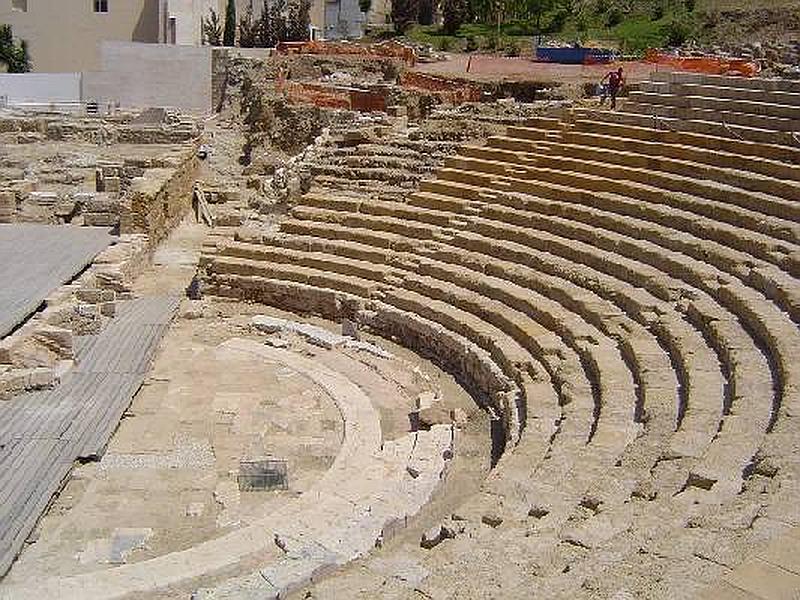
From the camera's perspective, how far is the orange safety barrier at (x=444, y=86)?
75.7ft

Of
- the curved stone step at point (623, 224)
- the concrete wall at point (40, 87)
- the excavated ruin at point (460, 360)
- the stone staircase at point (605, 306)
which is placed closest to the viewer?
the stone staircase at point (605, 306)

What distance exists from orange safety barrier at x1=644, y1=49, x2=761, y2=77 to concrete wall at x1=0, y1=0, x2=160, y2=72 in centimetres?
2278

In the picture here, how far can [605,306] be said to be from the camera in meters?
11.7

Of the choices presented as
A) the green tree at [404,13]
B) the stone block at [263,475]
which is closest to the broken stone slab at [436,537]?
the stone block at [263,475]

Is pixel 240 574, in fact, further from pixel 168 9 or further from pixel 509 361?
pixel 168 9

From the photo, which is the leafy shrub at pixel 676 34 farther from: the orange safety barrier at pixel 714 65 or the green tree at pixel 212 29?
the green tree at pixel 212 29

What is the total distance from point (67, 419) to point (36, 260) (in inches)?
214

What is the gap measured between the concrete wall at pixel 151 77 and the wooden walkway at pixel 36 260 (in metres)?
17.1

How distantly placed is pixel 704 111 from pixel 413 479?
912cm

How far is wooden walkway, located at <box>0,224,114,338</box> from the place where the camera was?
40.8ft

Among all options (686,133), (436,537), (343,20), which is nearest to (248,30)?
(343,20)

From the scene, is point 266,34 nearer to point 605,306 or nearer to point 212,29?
point 212,29

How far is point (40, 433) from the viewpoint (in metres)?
9.52

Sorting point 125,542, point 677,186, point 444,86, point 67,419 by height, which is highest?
point 444,86
